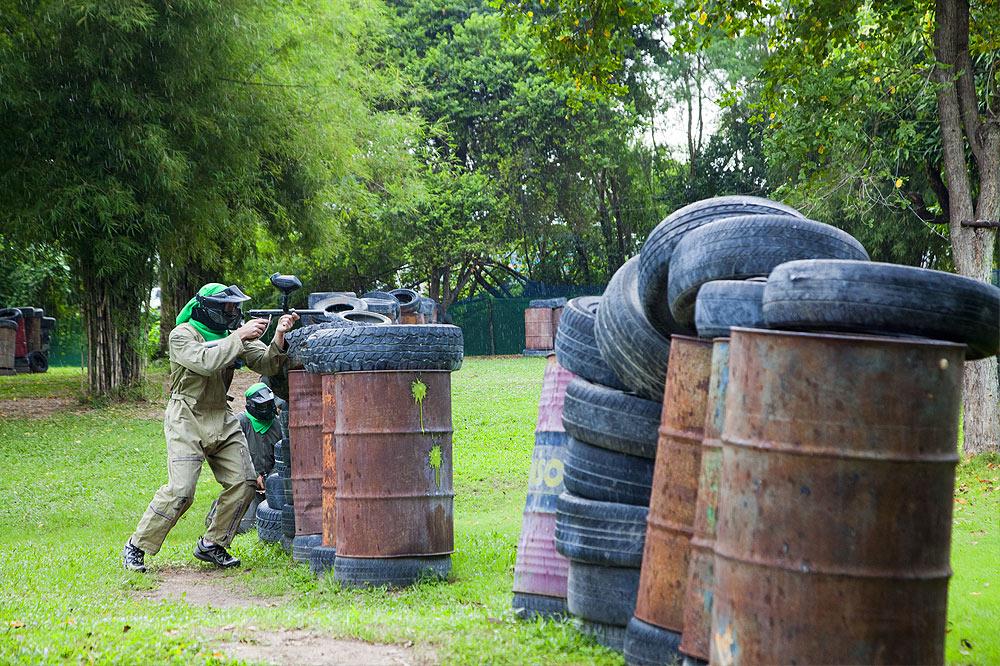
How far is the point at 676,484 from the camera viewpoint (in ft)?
14.8

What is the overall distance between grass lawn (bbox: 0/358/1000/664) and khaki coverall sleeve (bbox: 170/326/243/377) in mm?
1558

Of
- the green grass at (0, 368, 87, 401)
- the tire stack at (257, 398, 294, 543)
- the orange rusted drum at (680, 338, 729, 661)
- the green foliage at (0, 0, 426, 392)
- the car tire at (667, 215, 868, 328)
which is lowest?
the green grass at (0, 368, 87, 401)

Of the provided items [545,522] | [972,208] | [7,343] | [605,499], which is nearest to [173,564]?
[545,522]

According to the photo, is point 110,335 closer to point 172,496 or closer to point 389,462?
point 172,496

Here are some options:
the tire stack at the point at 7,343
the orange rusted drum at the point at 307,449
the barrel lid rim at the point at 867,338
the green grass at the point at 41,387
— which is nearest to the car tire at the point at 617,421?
the barrel lid rim at the point at 867,338

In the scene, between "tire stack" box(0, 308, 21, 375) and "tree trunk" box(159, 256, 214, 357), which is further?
"tire stack" box(0, 308, 21, 375)

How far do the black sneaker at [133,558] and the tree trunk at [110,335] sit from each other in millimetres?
12927

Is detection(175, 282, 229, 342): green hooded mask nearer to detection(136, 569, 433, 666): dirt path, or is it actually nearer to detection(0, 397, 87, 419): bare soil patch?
detection(136, 569, 433, 666): dirt path

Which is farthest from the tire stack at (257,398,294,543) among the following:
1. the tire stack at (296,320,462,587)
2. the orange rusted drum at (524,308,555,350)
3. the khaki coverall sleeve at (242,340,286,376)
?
the orange rusted drum at (524,308,555,350)

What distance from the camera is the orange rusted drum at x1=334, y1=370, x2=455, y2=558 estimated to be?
7.43 metres

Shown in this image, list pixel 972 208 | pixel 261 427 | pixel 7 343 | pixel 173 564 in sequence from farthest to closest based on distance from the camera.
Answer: pixel 7 343 → pixel 972 208 → pixel 261 427 → pixel 173 564

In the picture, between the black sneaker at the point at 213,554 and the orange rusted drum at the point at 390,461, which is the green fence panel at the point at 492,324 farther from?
the orange rusted drum at the point at 390,461

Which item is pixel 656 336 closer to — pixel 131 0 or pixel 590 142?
pixel 131 0

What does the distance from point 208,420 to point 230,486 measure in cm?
57
